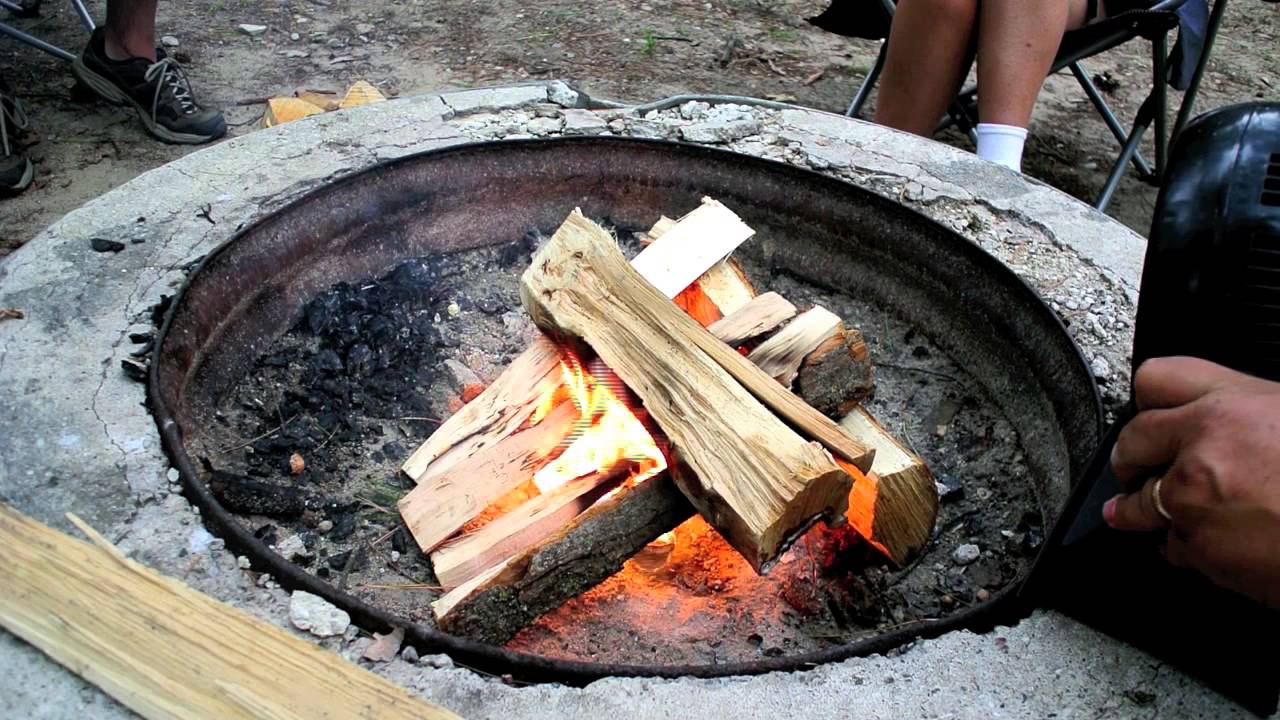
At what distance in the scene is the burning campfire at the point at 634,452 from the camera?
1570 millimetres

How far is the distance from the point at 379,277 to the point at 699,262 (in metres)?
0.83

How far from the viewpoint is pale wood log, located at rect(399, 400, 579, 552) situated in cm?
182

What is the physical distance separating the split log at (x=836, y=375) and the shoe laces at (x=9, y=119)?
11.8ft

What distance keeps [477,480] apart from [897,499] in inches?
32.7

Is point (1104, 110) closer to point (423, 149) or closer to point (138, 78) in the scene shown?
point (423, 149)

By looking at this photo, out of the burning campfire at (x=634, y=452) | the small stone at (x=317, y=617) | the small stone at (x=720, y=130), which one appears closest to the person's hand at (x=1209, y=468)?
the burning campfire at (x=634, y=452)

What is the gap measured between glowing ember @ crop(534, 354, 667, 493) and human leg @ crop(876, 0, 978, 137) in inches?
71.3

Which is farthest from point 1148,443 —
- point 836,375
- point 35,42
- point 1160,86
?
point 35,42

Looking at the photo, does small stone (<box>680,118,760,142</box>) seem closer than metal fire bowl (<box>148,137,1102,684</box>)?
No

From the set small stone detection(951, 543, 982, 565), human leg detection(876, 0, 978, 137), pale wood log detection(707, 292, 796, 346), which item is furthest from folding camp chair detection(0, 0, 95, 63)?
small stone detection(951, 543, 982, 565)

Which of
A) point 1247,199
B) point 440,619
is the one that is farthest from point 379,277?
point 1247,199

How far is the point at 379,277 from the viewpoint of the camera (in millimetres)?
2389

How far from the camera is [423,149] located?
8.04ft

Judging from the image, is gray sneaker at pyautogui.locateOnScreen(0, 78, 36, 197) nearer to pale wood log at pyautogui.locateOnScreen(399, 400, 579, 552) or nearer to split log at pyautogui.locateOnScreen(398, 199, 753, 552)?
split log at pyautogui.locateOnScreen(398, 199, 753, 552)
